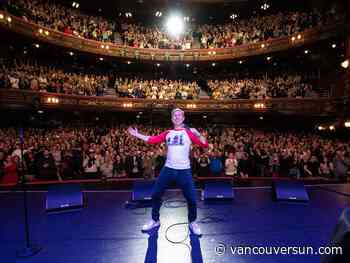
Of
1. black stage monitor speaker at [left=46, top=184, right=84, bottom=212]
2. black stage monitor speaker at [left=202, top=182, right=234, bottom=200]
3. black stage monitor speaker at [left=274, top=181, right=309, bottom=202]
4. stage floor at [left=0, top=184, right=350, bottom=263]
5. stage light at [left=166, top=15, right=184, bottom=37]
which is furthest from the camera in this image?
stage light at [left=166, top=15, right=184, bottom=37]

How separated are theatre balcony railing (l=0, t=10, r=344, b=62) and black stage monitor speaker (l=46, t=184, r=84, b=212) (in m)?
11.7

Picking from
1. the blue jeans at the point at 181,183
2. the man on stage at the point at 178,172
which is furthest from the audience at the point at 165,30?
the blue jeans at the point at 181,183

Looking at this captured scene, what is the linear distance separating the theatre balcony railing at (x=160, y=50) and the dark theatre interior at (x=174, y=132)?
3.1 inches

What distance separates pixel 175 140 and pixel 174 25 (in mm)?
19622

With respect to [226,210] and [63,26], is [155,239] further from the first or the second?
[63,26]

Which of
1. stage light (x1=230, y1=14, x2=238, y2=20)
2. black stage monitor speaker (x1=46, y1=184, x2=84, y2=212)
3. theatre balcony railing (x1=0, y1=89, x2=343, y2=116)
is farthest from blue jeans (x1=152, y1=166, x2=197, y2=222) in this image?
stage light (x1=230, y1=14, x2=238, y2=20)

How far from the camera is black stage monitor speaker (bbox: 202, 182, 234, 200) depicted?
5.26 m

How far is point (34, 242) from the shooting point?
134 inches

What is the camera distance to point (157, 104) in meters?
17.2

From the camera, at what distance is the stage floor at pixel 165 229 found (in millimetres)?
3043

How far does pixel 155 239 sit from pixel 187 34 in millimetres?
20021

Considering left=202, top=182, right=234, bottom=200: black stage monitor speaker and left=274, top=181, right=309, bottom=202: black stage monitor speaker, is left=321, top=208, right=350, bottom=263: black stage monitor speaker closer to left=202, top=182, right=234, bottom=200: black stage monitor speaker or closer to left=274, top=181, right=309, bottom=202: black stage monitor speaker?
left=202, top=182, right=234, bottom=200: black stage monitor speaker

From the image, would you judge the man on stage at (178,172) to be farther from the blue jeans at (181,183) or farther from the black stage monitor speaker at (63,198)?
the black stage monitor speaker at (63,198)

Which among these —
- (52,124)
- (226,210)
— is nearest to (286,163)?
(226,210)
